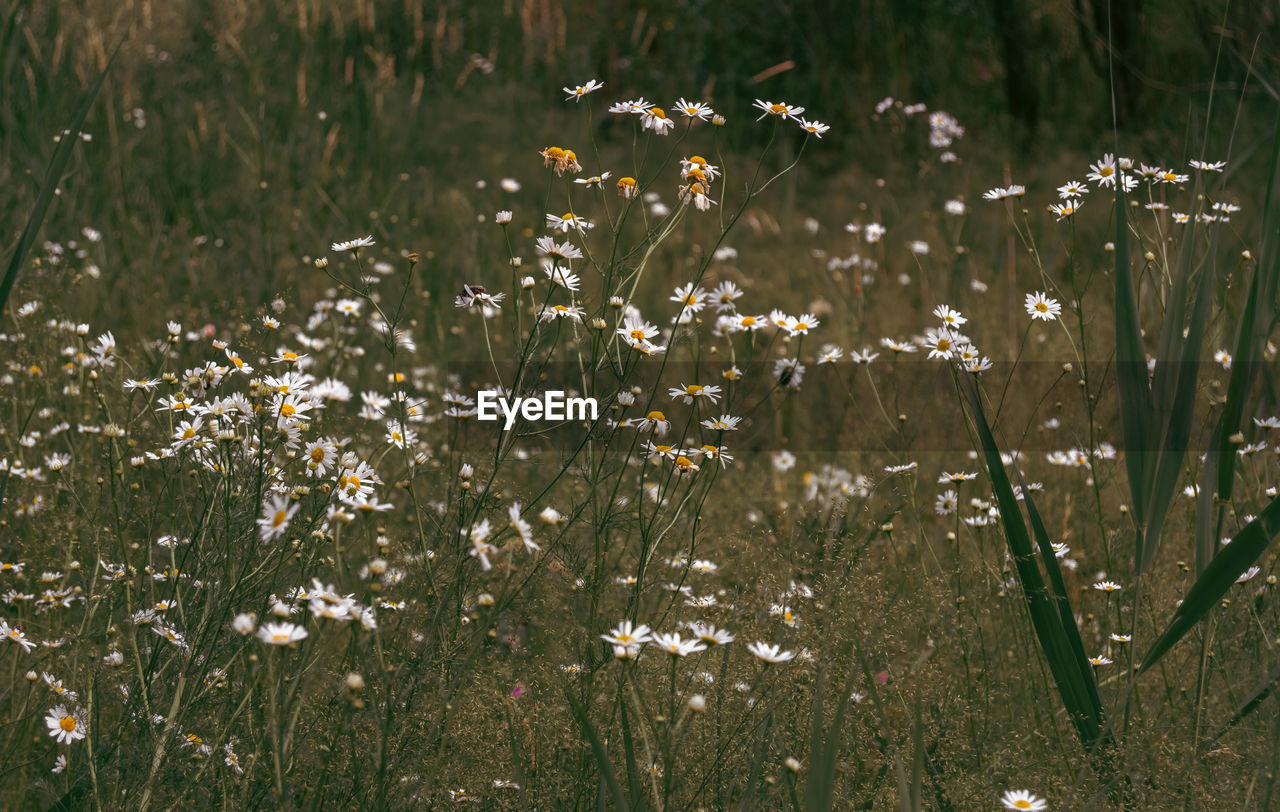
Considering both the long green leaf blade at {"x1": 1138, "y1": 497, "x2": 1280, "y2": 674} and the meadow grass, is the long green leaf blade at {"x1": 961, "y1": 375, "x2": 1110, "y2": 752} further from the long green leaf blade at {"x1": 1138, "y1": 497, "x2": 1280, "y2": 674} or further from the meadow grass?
the long green leaf blade at {"x1": 1138, "y1": 497, "x2": 1280, "y2": 674}

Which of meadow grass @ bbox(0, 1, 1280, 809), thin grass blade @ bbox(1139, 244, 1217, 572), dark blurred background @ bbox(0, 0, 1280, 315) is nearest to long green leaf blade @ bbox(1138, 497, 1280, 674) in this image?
meadow grass @ bbox(0, 1, 1280, 809)

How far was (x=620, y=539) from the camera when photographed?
2680mm

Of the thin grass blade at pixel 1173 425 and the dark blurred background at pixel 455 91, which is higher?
the dark blurred background at pixel 455 91

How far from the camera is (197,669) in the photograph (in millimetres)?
1412

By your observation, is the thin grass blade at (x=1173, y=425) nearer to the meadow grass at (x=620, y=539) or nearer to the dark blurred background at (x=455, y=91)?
the meadow grass at (x=620, y=539)

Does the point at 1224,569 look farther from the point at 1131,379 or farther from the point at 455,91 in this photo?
the point at 455,91

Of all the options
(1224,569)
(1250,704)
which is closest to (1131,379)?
(1224,569)

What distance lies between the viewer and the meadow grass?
56.3 inches

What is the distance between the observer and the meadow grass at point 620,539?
1431mm

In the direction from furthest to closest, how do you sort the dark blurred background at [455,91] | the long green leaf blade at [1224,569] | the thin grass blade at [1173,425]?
1. the dark blurred background at [455,91]
2. the thin grass blade at [1173,425]
3. the long green leaf blade at [1224,569]

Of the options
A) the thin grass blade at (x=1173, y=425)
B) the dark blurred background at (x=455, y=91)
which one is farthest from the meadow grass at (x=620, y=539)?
the dark blurred background at (x=455, y=91)

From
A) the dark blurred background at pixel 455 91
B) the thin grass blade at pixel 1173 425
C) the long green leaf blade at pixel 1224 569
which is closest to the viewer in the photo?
the long green leaf blade at pixel 1224 569

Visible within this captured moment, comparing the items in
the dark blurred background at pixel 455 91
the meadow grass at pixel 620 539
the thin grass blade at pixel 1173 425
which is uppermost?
the dark blurred background at pixel 455 91

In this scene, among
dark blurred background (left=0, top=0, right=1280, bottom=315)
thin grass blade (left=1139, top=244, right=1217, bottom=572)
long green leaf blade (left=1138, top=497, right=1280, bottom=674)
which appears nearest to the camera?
long green leaf blade (left=1138, top=497, right=1280, bottom=674)
